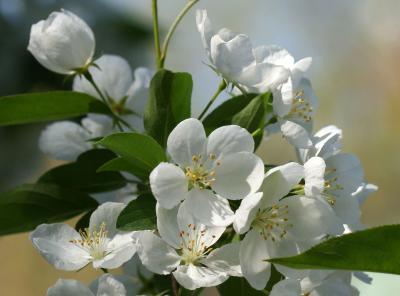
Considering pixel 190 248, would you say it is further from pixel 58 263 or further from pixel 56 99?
pixel 56 99

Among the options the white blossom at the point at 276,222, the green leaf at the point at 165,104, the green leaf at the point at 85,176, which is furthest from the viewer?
the green leaf at the point at 85,176

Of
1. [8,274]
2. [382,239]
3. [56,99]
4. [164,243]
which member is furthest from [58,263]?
[8,274]

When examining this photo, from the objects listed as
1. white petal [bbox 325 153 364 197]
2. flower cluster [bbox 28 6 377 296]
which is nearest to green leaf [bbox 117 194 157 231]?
flower cluster [bbox 28 6 377 296]

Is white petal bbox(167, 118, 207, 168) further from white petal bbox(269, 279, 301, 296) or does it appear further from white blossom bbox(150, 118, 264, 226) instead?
white petal bbox(269, 279, 301, 296)

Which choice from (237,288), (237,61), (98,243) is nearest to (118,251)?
(98,243)

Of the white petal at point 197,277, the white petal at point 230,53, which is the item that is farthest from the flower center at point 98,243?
the white petal at point 230,53

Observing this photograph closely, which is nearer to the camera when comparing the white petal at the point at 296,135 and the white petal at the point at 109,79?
the white petal at the point at 296,135

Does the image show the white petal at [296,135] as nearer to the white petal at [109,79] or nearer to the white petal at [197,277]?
the white petal at [197,277]
